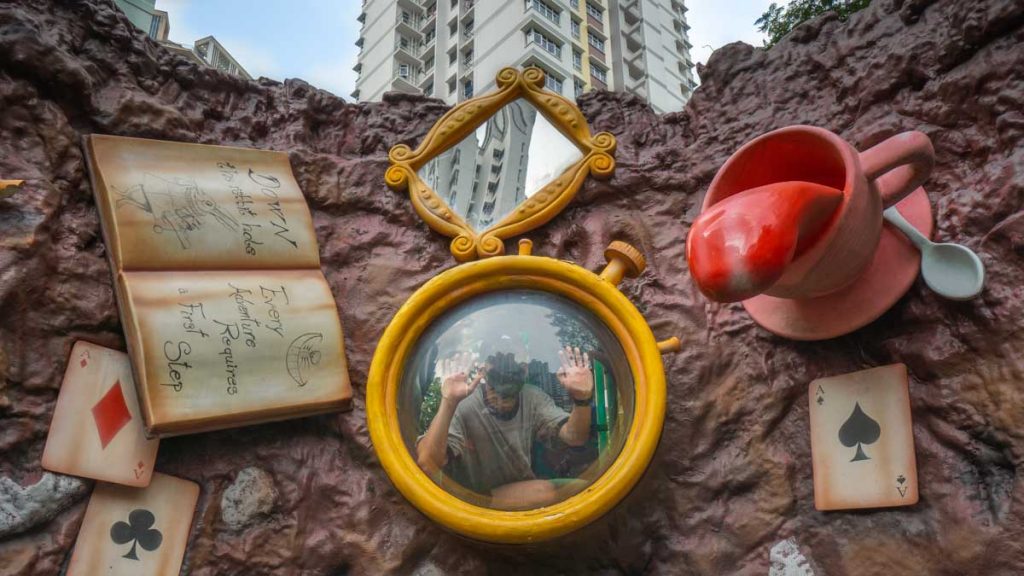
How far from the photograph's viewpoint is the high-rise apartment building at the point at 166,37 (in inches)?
88.8

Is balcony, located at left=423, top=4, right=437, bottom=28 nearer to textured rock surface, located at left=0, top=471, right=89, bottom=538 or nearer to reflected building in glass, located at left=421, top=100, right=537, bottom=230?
reflected building in glass, located at left=421, top=100, right=537, bottom=230

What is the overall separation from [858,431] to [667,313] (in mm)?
538

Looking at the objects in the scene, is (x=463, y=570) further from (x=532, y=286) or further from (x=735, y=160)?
(x=735, y=160)

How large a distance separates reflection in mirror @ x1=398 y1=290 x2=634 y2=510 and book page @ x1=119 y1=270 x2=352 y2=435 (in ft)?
0.81

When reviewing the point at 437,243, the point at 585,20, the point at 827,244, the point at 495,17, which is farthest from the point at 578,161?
the point at 585,20

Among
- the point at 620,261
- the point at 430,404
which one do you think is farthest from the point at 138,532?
the point at 620,261

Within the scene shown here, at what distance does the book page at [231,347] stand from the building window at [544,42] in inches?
404

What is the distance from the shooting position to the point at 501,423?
5.10 ft

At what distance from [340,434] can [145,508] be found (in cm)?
45

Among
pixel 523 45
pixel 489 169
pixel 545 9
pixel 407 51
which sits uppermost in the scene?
pixel 407 51

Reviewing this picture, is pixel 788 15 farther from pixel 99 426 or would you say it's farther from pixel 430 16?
pixel 430 16

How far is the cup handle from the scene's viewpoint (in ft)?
4.14

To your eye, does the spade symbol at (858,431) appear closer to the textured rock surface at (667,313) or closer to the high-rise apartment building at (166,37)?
the textured rock surface at (667,313)

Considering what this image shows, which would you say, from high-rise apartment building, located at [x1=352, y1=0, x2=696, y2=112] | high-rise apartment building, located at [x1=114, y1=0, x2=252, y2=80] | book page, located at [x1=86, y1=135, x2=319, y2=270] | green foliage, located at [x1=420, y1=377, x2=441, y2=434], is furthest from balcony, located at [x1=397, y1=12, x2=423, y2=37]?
green foliage, located at [x1=420, y1=377, x2=441, y2=434]
